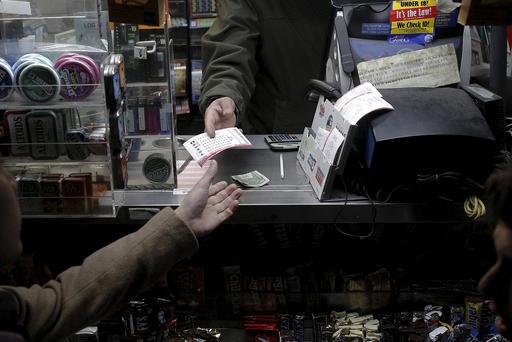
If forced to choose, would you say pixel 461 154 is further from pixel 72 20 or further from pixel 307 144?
pixel 72 20

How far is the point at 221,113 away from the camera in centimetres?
216

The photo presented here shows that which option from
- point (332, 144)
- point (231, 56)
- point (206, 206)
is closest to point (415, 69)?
point (332, 144)

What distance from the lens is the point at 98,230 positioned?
2000 millimetres

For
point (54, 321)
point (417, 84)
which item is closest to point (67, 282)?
point (54, 321)

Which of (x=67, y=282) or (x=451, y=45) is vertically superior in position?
(x=451, y=45)

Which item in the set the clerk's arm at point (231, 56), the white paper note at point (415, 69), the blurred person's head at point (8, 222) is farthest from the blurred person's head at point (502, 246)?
the clerk's arm at point (231, 56)

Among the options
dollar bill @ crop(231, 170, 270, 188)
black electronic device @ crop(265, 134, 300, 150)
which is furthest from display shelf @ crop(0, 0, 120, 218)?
black electronic device @ crop(265, 134, 300, 150)

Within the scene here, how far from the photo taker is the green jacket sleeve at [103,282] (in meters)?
1.23

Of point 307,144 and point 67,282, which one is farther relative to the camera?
point 307,144

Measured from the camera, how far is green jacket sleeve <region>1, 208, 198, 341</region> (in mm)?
1229

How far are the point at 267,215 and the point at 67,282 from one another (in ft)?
1.94

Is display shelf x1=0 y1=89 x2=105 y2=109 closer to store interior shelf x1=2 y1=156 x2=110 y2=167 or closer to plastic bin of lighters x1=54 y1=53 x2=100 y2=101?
plastic bin of lighters x1=54 y1=53 x2=100 y2=101

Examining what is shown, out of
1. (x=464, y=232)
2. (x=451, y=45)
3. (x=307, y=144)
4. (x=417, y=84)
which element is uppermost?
(x=451, y=45)

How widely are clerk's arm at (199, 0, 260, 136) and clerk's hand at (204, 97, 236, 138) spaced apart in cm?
6
